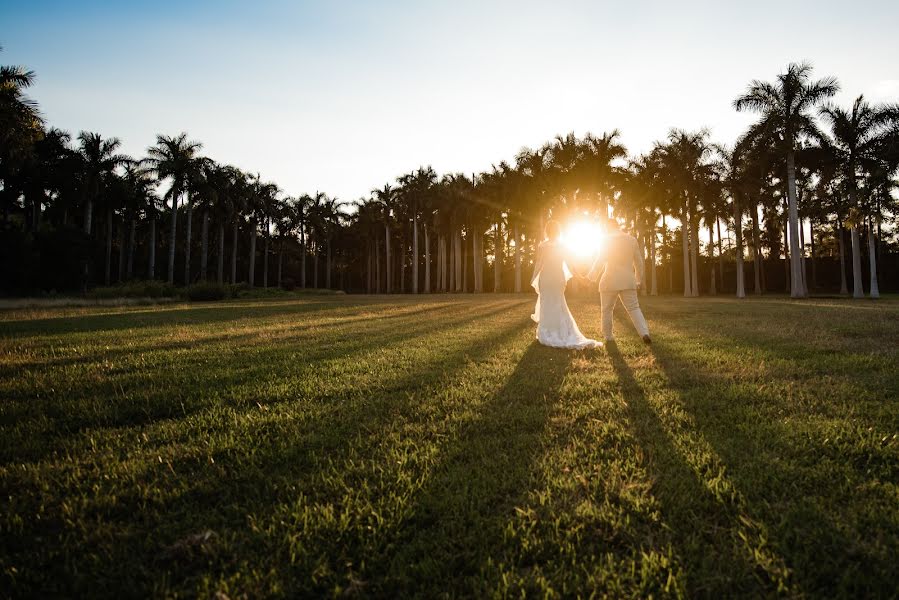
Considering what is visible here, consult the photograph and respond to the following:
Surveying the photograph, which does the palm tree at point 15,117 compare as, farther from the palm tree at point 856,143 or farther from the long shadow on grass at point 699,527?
the palm tree at point 856,143

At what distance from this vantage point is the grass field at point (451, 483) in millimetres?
2020

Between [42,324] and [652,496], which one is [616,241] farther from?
[42,324]

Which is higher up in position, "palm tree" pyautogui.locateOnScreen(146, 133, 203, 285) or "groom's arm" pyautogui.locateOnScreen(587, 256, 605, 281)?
"palm tree" pyautogui.locateOnScreen(146, 133, 203, 285)

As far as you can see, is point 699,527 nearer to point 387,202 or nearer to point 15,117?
point 15,117

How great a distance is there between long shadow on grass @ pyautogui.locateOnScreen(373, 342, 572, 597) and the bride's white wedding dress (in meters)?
4.28

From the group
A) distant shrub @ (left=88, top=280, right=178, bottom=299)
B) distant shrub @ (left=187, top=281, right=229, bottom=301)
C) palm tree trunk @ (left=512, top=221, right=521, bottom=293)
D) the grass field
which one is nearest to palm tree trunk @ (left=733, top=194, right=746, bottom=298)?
palm tree trunk @ (left=512, top=221, right=521, bottom=293)

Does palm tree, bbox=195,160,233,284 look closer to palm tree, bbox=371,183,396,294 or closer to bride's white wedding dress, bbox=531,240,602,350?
palm tree, bbox=371,183,396,294

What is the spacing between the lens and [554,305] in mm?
8922

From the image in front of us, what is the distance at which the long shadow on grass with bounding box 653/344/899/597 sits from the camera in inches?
77.6

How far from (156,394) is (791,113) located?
135ft

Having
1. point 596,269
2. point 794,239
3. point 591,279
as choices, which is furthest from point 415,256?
point 591,279

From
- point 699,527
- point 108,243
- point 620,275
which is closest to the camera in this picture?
point 699,527

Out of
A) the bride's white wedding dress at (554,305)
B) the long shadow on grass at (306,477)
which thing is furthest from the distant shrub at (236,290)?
the long shadow on grass at (306,477)

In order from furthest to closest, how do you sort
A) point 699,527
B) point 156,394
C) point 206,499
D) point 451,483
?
point 156,394, point 451,483, point 206,499, point 699,527
